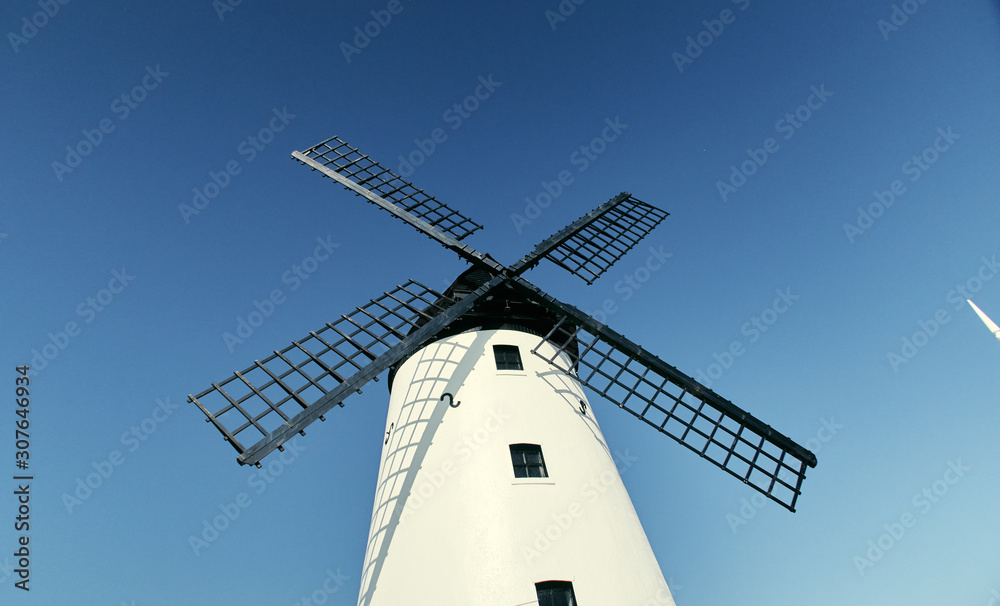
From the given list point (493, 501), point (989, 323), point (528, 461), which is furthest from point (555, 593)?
point (989, 323)

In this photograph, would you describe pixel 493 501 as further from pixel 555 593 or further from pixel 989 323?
pixel 989 323

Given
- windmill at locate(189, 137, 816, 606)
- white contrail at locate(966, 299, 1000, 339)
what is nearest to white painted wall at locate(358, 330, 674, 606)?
windmill at locate(189, 137, 816, 606)

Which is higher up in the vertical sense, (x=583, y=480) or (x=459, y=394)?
(x=459, y=394)

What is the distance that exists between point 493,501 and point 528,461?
87 centimetres

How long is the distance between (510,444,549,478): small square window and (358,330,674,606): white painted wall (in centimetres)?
10

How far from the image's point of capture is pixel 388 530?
311 inches

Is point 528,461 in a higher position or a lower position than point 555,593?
higher

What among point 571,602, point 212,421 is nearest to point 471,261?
point 212,421

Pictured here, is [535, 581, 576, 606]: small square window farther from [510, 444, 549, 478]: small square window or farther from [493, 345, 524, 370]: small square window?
[493, 345, 524, 370]: small square window

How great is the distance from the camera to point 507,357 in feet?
31.2

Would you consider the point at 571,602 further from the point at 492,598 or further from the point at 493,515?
the point at 493,515

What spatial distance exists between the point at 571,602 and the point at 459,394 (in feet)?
11.2

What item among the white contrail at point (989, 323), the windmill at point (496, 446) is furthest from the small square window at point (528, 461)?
the white contrail at point (989, 323)

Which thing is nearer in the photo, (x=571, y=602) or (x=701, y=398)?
(x=571, y=602)
